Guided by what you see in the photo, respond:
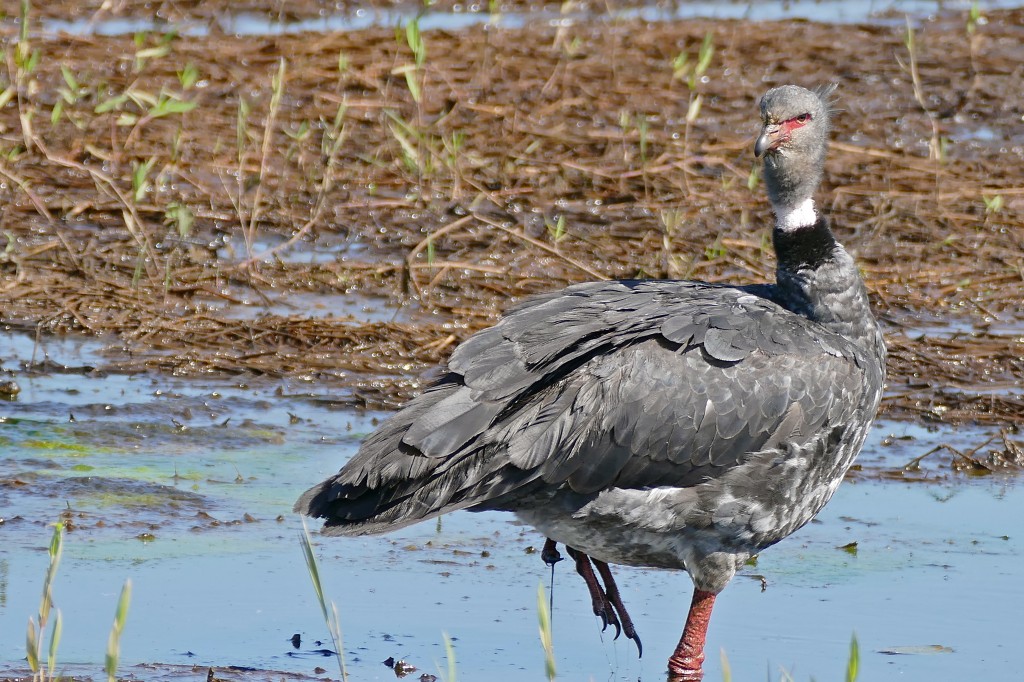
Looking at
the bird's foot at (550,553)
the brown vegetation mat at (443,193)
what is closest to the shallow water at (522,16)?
the brown vegetation mat at (443,193)

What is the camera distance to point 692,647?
16.7 feet

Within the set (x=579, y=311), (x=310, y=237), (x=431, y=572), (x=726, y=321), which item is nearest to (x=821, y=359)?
(x=726, y=321)

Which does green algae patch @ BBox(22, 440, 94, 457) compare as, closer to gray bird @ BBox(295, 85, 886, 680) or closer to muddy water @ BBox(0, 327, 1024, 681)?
muddy water @ BBox(0, 327, 1024, 681)

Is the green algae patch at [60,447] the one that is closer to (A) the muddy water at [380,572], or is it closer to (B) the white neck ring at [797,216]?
(A) the muddy water at [380,572]

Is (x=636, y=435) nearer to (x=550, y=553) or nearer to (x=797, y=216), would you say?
(x=550, y=553)

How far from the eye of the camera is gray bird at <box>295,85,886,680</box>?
483cm

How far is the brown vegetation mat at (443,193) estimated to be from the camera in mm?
8086

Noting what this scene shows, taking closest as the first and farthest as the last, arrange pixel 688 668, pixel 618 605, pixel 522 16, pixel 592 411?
1. pixel 592 411
2. pixel 688 668
3. pixel 618 605
4. pixel 522 16

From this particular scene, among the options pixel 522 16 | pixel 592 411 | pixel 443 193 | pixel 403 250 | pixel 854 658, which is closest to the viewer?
pixel 854 658

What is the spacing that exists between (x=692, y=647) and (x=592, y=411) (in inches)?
33.5

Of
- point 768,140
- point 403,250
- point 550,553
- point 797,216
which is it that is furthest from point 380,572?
point 403,250

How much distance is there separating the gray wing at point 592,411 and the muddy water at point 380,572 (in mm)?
529

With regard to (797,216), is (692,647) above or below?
below

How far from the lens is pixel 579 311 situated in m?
5.19
